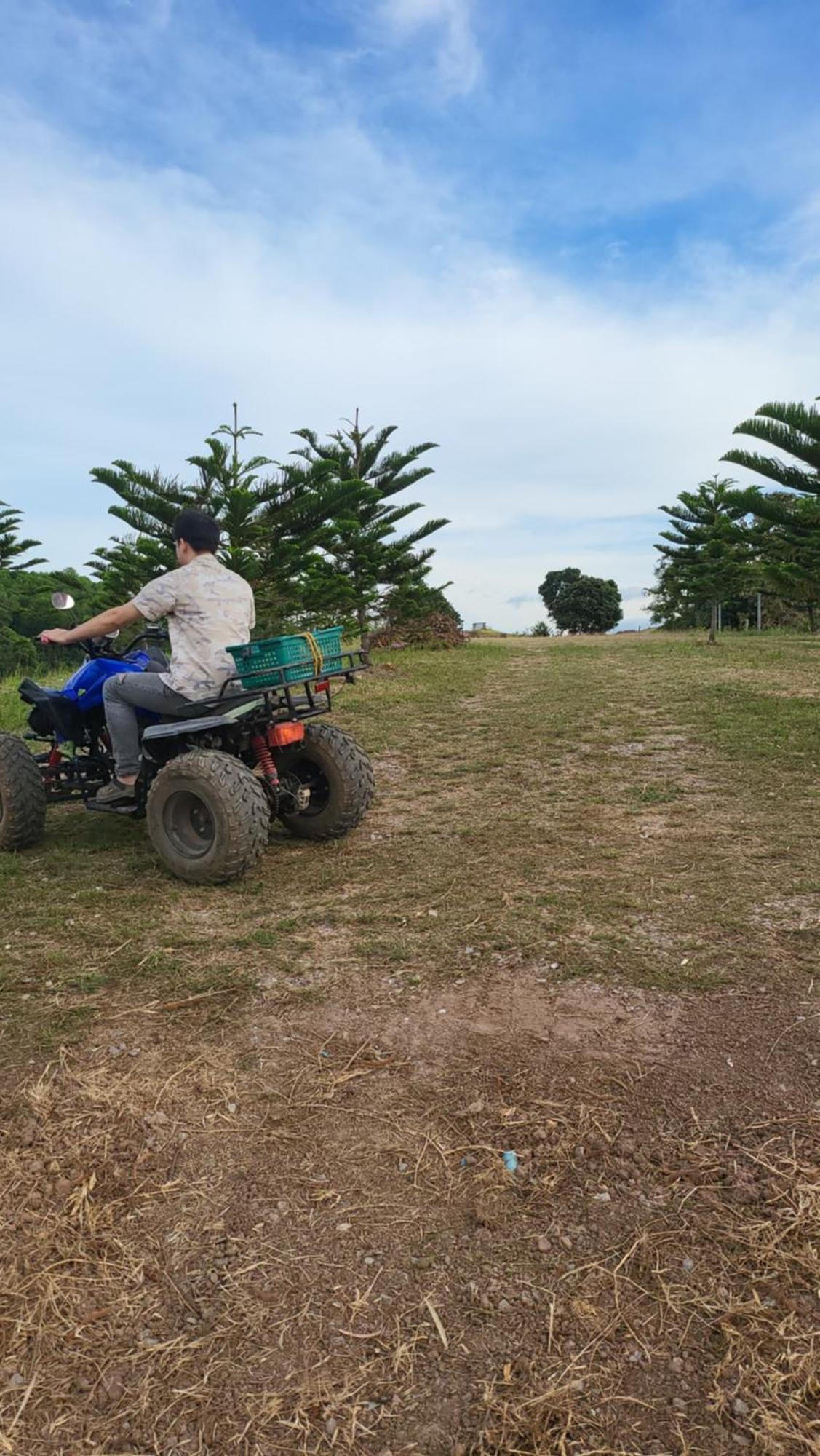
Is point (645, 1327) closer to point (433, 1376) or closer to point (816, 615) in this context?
point (433, 1376)

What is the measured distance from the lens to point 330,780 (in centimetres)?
489

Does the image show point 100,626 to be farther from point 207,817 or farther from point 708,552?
point 708,552

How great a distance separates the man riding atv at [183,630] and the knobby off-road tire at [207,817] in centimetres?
37

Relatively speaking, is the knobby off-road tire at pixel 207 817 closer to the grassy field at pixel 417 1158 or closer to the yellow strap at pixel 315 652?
the grassy field at pixel 417 1158

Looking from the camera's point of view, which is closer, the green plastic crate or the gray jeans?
the green plastic crate

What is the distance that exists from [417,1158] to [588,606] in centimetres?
5842

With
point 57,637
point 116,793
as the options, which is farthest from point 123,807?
point 57,637

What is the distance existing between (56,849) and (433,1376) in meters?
4.07

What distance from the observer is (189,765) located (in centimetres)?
412

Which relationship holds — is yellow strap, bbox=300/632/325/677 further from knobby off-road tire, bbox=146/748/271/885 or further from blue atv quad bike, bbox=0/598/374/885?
knobby off-road tire, bbox=146/748/271/885

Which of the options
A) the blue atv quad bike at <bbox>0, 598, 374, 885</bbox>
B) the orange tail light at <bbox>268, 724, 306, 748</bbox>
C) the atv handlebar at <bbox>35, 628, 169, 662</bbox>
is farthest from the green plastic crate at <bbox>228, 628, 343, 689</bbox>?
the atv handlebar at <bbox>35, 628, 169, 662</bbox>

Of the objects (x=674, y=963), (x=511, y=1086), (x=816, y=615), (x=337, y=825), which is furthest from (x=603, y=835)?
(x=816, y=615)

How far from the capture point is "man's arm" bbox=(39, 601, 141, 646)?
4.25 metres

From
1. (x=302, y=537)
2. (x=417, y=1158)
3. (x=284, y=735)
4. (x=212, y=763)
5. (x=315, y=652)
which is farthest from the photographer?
(x=302, y=537)
